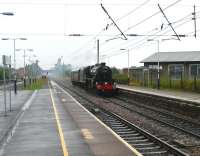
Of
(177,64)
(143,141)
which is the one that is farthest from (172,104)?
(177,64)

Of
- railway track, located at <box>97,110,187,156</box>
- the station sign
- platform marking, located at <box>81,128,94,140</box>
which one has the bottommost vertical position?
railway track, located at <box>97,110,187,156</box>

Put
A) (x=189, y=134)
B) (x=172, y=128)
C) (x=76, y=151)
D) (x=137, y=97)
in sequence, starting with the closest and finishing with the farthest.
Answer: (x=76, y=151)
(x=189, y=134)
(x=172, y=128)
(x=137, y=97)

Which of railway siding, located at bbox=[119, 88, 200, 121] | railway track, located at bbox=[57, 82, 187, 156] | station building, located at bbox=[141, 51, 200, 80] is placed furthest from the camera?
station building, located at bbox=[141, 51, 200, 80]

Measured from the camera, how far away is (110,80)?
51.6 m

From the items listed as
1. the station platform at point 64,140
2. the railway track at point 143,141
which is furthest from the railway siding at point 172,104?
the station platform at point 64,140

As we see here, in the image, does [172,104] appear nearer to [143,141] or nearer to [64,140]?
[143,141]

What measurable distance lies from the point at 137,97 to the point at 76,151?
98.6 feet

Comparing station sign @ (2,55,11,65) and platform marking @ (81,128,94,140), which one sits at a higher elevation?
station sign @ (2,55,11,65)

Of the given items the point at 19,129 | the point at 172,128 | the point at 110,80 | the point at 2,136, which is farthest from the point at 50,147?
the point at 110,80

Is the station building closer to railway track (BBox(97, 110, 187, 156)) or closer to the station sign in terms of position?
the station sign

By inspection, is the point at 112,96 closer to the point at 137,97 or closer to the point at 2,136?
the point at 137,97

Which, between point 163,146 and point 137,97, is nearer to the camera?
point 163,146

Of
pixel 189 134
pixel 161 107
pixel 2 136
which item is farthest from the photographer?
pixel 161 107

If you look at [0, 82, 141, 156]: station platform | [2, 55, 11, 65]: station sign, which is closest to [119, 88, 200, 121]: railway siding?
[0, 82, 141, 156]: station platform
